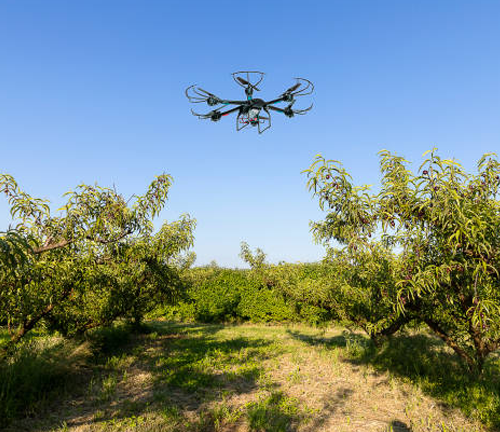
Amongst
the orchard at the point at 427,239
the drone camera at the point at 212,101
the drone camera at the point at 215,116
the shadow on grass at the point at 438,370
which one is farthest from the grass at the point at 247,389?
the drone camera at the point at 212,101

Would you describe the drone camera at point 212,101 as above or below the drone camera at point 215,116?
above

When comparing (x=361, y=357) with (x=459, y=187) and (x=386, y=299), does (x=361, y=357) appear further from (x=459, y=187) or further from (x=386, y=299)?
(x=459, y=187)

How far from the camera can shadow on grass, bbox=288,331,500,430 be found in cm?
616

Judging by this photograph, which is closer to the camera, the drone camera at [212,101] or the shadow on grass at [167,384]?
the drone camera at [212,101]

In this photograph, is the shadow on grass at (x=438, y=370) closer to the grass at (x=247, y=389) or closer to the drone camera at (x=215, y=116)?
the grass at (x=247, y=389)

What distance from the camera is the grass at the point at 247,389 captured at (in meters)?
5.86

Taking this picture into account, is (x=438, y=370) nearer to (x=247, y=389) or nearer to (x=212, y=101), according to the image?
(x=247, y=389)

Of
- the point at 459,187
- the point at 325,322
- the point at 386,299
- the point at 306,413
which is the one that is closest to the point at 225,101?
the point at 459,187

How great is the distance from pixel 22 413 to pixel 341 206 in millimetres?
7072

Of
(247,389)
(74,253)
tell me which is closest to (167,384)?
(247,389)

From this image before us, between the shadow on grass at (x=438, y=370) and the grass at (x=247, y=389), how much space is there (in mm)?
26

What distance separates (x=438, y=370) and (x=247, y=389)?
4.78 m

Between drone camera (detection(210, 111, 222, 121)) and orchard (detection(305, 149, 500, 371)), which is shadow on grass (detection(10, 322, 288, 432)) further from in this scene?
drone camera (detection(210, 111, 222, 121))

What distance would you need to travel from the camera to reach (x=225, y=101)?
17.0 ft
